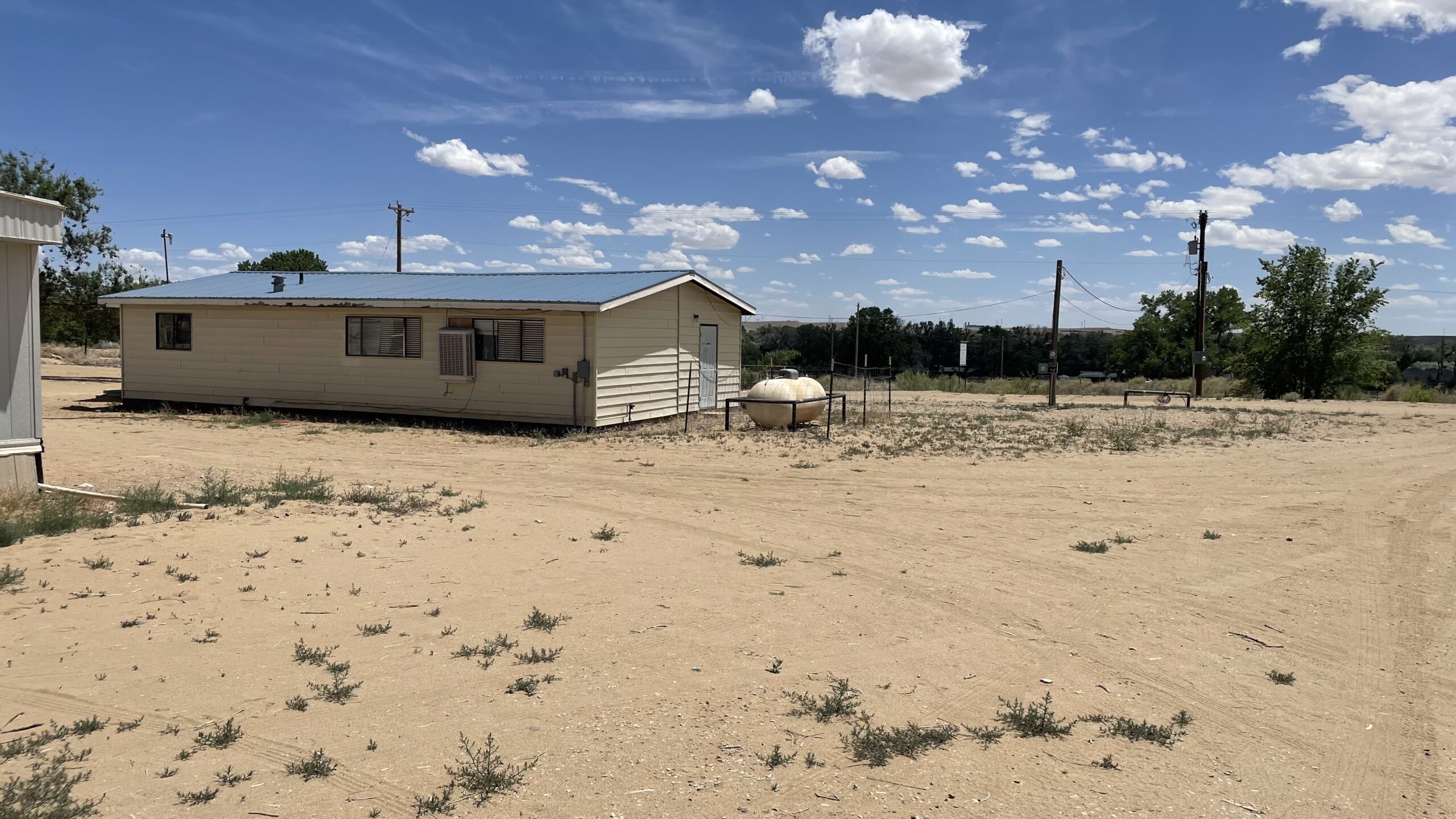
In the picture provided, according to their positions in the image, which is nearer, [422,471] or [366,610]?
[366,610]

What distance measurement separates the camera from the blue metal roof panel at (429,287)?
56.6 ft

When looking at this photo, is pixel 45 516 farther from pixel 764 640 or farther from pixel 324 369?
pixel 324 369

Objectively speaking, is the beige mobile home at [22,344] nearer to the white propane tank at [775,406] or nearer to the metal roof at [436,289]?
the metal roof at [436,289]

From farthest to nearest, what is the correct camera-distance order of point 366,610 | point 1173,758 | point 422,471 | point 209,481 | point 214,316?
point 214,316 → point 422,471 → point 209,481 → point 366,610 → point 1173,758

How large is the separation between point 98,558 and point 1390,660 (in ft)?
27.1

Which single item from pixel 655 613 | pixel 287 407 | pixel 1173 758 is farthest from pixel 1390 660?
pixel 287 407

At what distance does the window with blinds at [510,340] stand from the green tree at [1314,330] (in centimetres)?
3210

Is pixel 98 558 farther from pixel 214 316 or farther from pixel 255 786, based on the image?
pixel 214 316

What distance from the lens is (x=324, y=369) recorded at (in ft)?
62.6

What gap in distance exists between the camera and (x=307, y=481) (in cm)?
1012

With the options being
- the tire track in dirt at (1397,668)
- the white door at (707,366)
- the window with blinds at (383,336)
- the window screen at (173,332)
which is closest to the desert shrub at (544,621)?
the tire track in dirt at (1397,668)

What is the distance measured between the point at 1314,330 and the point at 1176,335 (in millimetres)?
22042

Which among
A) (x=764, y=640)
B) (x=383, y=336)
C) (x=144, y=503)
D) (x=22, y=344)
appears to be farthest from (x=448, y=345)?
(x=764, y=640)

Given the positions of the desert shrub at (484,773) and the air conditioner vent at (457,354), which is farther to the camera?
the air conditioner vent at (457,354)
